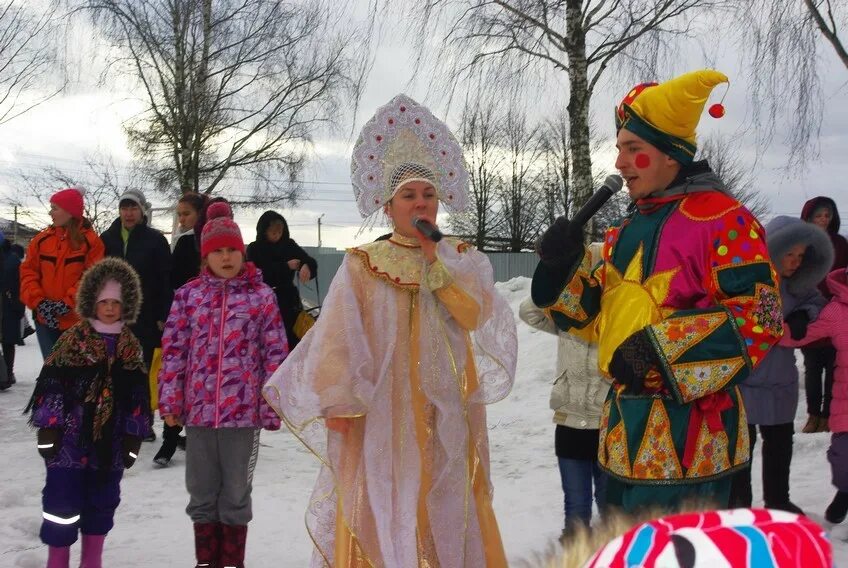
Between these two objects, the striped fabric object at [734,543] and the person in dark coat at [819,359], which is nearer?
the striped fabric object at [734,543]

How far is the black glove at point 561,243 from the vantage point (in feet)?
7.98

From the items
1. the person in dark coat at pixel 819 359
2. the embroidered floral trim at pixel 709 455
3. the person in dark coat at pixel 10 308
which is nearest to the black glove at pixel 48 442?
the embroidered floral trim at pixel 709 455

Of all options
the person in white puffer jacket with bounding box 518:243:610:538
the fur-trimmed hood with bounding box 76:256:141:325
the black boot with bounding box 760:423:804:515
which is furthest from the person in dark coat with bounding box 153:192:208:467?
the black boot with bounding box 760:423:804:515

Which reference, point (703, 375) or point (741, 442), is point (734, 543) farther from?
point (741, 442)

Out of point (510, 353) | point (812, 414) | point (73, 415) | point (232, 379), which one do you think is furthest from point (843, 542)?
point (73, 415)

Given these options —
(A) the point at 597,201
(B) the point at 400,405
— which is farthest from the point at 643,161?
(B) the point at 400,405

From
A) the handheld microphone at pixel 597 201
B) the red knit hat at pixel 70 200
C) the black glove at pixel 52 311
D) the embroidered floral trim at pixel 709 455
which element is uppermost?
the red knit hat at pixel 70 200

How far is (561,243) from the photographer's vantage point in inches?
96.7

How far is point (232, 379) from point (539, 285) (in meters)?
2.12

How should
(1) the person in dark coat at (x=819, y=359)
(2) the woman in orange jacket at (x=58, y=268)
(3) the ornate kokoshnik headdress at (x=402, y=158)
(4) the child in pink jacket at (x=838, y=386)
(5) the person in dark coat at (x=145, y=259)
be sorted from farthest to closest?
(1) the person in dark coat at (x=819, y=359), (5) the person in dark coat at (x=145, y=259), (2) the woman in orange jacket at (x=58, y=268), (4) the child in pink jacket at (x=838, y=386), (3) the ornate kokoshnik headdress at (x=402, y=158)

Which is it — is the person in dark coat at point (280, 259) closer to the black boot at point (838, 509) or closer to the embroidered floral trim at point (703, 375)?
the black boot at point (838, 509)

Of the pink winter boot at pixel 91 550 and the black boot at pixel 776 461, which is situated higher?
the black boot at pixel 776 461

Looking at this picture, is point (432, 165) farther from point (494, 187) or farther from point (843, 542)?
point (494, 187)

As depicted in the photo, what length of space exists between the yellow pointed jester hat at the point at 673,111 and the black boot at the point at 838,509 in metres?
3.35
